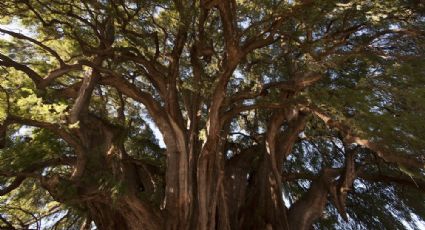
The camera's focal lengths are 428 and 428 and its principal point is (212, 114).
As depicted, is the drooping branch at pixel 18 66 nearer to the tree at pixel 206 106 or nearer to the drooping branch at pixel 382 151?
the tree at pixel 206 106

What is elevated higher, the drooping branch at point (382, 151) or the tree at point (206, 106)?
the tree at point (206, 106)

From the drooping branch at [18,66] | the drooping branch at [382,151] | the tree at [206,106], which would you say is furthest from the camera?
A: the drooping branch at [18,66]

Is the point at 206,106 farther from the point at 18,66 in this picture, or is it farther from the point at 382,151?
the point at 382,151

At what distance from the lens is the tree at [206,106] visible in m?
5.15

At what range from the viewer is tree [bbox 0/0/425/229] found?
16.9ft

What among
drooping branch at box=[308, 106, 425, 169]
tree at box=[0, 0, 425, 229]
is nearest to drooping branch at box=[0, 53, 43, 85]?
tree at box=[0, 0, 425, 229]

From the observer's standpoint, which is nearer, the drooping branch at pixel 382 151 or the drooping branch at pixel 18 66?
the drooping branch at pixel 382 151

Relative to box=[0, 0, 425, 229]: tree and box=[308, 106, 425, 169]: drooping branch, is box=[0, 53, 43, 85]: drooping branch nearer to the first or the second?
box=[0, 0, 425, 229]: tree

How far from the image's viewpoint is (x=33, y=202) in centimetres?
860

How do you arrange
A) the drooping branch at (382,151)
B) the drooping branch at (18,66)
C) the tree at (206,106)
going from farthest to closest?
1. the drooping branch at (18,66)
2. the tree at (206,106)
3. the drooping branch at (382,151)

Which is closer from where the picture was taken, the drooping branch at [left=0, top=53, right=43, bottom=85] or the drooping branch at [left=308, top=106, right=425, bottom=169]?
the drooping branch at [left=308, top=106, right=425, bottom=169]

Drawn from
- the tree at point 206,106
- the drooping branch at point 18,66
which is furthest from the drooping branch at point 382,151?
the drooping branch at point 18,66

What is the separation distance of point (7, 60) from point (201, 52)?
124 inches

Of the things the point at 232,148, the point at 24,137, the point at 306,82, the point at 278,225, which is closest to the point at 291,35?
the point at 306,82
